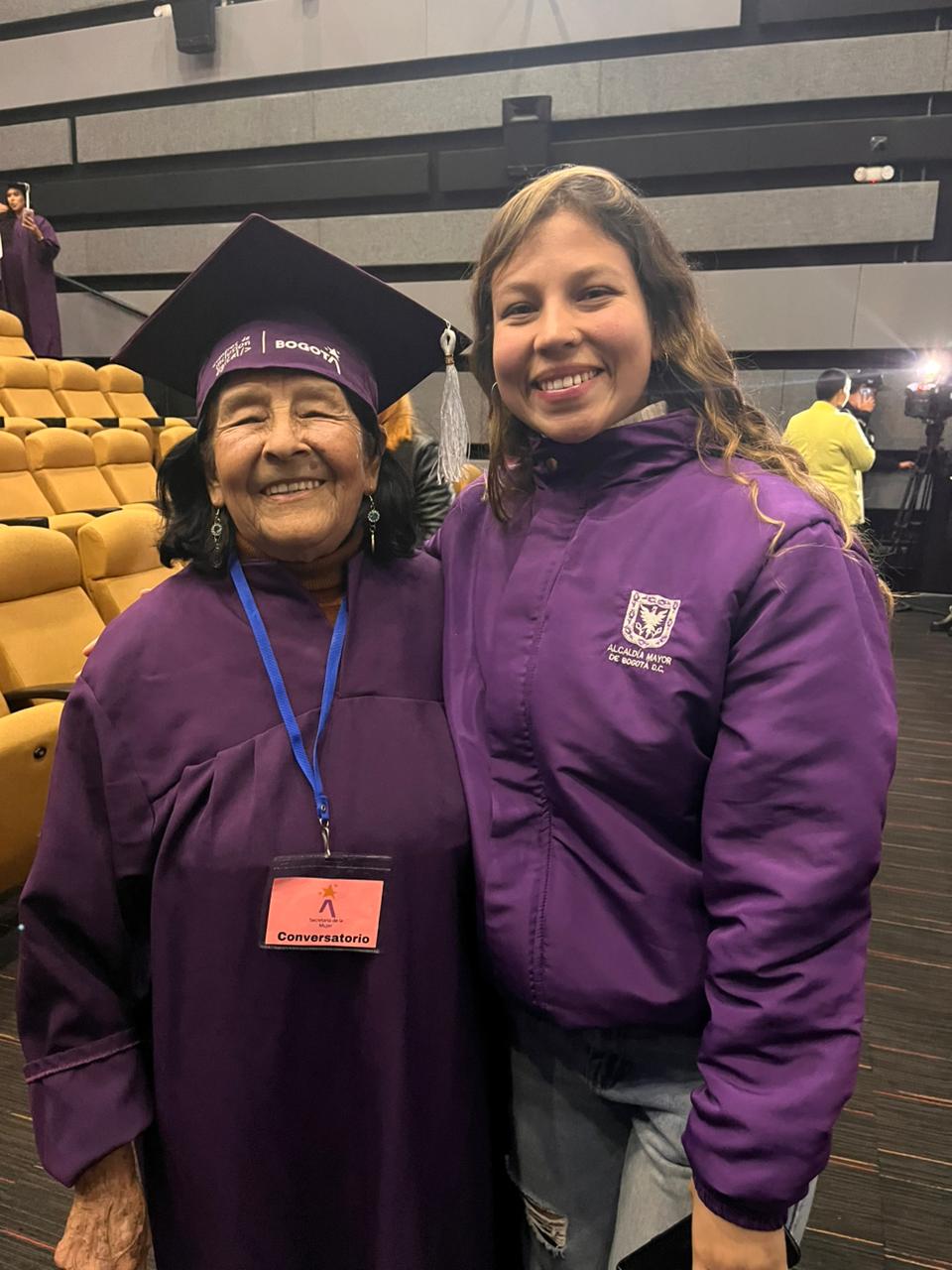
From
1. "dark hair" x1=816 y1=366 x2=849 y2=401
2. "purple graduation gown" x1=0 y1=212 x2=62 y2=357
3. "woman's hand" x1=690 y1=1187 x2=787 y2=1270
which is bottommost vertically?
"woman's hand" x1=690 y1=1187 x2=787 y2=1270

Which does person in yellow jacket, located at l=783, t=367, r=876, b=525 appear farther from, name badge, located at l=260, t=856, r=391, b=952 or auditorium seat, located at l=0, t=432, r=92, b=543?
name badge, located at l=260, t=856, r=391, b=952

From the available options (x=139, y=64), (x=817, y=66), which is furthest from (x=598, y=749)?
(x=139, y=64)

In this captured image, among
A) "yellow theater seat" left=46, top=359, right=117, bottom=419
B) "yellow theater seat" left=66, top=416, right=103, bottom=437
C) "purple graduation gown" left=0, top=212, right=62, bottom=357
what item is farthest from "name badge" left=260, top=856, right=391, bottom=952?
"purple graduation gown" left=0, top=212, right=62, bottom=357

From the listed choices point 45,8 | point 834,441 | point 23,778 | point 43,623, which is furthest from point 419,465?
point 45,8

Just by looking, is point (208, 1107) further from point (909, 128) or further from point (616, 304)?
point (909, 128)

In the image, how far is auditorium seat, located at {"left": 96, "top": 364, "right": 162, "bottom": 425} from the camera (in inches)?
277

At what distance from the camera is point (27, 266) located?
7219 millimetres

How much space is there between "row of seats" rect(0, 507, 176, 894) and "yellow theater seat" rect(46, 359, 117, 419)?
12.5 ft

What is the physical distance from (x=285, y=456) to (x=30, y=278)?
304 inches

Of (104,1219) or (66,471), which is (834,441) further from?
(104,1219)

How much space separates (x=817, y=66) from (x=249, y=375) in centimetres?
669

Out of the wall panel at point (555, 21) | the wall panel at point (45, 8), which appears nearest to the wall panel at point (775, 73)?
the wall panel at point (555, 21)

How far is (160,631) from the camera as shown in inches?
37.0

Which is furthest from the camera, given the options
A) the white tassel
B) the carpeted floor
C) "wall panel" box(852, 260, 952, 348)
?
"wall panel" box(852, 260, 952, 348)
